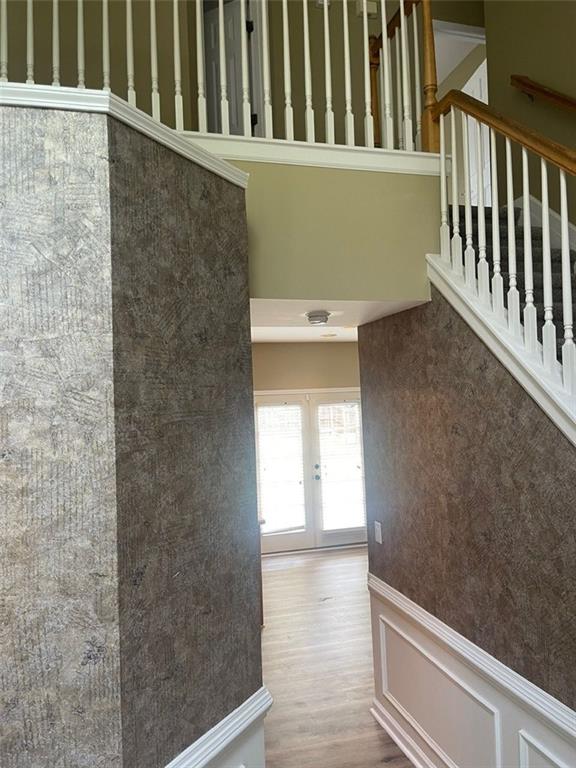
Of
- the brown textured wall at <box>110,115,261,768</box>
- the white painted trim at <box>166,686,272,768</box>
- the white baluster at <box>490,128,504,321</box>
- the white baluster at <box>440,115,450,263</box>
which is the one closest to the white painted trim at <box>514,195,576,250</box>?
the white baluster at <box>440,115,450,263</box>

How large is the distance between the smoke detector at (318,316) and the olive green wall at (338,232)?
10.6 inches

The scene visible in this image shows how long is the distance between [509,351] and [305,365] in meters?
4.96

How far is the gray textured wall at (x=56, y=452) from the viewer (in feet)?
4.32

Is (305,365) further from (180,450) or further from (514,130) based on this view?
(180,450)

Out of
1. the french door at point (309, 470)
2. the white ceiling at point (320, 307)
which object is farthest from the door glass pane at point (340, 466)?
the white ceiling at point (320, 307)

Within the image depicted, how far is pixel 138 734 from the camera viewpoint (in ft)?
4.62

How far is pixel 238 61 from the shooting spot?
12.2ft

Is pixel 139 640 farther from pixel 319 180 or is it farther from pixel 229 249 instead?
pixel 319 180

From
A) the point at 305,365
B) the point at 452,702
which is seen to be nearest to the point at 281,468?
the point at 305,365

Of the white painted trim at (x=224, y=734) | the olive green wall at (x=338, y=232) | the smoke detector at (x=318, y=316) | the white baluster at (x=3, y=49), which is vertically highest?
the white baluster at (x=3, y=49)

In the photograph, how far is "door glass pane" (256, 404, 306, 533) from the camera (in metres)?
6.71

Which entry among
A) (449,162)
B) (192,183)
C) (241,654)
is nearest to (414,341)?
(449,162)

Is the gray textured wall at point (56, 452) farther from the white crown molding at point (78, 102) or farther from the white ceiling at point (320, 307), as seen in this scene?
the white ceiling at point (320, 307)

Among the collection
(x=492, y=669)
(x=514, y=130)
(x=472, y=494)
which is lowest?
(x=492, y=669)
